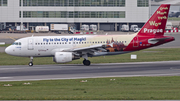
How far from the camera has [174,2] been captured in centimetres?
18375

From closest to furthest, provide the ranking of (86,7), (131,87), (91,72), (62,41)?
1. (131,87)
2. (91,72)
3. (62,41)
4. (86,7)

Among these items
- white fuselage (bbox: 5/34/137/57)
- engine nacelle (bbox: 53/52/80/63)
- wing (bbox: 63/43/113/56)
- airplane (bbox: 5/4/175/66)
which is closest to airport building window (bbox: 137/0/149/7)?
airplane (bbox: 5/4/175/66)

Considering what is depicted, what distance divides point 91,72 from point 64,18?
4147 inches

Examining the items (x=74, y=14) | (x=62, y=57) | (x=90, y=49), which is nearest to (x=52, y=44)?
(x=62, y=57)

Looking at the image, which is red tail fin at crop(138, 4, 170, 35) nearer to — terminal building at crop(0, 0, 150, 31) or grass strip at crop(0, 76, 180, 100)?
grass strip at crop(0, 76, 180, 100)

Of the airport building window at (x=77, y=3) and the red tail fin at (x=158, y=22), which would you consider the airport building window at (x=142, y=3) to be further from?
the red tail fin at (x=158, y=22)

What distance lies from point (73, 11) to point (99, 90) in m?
117

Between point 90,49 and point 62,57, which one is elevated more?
point 90,49

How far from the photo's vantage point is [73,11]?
137250 millimetres

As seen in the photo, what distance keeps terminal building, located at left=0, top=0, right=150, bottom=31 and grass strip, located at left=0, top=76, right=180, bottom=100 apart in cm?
11009

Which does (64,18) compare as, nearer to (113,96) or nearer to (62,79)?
(62,79)

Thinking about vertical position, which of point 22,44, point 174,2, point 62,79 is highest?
point 174,2

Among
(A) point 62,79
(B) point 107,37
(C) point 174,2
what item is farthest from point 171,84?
(C) point 174,2

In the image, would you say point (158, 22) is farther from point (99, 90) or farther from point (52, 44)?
point (99, 90)
